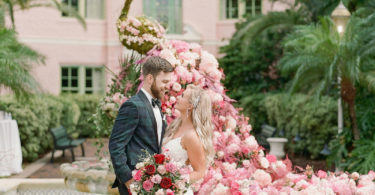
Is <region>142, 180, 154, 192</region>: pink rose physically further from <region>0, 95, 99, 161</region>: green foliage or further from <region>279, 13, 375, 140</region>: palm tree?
<region>0, 95, 99, 161</region>: green foliage

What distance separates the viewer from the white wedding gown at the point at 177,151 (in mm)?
3580

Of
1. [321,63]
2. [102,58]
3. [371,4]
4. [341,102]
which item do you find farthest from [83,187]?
[102,58]

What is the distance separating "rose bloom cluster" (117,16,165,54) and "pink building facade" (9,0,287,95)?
1210cm

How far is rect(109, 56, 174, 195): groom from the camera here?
3.33 metres

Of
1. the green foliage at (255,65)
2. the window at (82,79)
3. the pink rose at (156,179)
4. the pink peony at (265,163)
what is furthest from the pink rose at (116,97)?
the window at (82,79)

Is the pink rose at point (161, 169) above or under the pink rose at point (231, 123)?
above

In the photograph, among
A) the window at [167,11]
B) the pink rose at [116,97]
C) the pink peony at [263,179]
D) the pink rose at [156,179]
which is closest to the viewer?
the pink rose at [156,179]

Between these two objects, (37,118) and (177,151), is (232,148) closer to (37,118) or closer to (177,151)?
(177,151)

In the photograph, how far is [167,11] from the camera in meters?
19.3

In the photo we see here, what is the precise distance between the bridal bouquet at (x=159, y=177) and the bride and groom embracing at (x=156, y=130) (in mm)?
154

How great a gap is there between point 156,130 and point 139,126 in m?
0.14

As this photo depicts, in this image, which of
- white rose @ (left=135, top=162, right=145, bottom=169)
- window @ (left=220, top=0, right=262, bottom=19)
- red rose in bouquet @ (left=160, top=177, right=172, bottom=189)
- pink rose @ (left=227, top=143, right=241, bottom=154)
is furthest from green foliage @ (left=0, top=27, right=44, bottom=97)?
window @ (left=220, top=0, right=262, bottom=19)

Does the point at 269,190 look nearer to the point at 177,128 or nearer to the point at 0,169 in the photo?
the point at 177,128

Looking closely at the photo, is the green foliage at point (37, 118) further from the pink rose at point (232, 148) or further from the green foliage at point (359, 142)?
the pink rose at point (232, 148)
